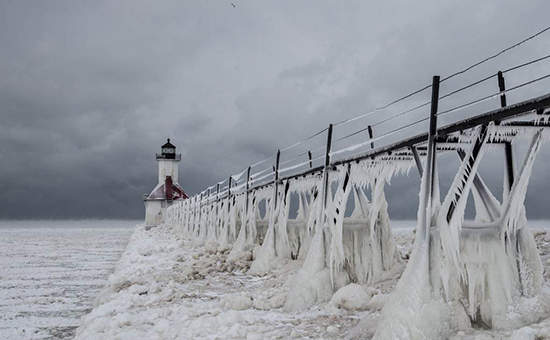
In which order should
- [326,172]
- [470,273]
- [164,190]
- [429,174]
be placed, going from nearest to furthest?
[470,273]
[429,174]
[326,172]
[164,190]

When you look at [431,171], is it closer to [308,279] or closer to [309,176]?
[308,279]

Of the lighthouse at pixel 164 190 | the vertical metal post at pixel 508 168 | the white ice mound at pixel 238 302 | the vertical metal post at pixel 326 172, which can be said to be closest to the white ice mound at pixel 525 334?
the vertical metal post at pixel 508 168

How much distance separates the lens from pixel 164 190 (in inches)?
2419

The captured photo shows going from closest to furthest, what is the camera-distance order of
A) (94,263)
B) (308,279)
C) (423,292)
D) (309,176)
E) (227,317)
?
(423,292)
(227,317)
(308,279)
(309,176)
(94,263)

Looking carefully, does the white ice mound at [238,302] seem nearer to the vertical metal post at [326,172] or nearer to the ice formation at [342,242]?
the ice formation at [342,242]

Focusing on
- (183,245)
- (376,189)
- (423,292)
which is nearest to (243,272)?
(376,189)

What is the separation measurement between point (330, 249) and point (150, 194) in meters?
54.7

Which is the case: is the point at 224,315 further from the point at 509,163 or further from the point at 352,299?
the point at 509,163

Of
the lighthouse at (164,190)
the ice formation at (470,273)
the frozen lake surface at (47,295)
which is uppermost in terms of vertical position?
the lighthouse at (164,190)

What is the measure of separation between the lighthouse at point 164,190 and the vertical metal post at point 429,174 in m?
56.3

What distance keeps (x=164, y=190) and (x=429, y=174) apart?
57670mm

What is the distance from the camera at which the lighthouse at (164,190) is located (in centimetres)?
5994

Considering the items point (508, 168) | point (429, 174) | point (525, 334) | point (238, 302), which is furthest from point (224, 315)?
point (508, 168)

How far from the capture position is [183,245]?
26.1 m
